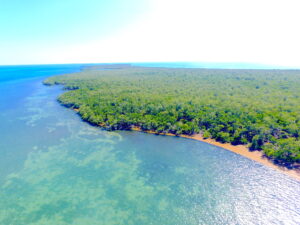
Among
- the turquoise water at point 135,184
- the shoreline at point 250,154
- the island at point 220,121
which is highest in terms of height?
the island at point 220,121

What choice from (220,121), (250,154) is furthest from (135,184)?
(220,121)

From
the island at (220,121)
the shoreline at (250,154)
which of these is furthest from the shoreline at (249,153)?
the island at (220,121)

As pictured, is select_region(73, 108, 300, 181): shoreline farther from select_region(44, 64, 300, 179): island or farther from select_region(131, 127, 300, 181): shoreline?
select_region(44, 64, 300, 179): island

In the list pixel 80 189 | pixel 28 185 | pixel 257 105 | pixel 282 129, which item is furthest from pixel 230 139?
pixel 28 185

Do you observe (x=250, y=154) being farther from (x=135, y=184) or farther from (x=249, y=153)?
(x=135, y=184)

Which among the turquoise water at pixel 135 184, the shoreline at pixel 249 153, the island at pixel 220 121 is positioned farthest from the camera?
the island at pixel 220 121

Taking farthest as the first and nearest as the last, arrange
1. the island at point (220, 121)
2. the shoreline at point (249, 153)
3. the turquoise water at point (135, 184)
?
the island at point (220, 121) < the shoreline at point (249, 153) < the turquoise water at point (135, 184)

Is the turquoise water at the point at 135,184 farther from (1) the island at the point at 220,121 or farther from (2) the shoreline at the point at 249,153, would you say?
(1) the island at the point at 220,121

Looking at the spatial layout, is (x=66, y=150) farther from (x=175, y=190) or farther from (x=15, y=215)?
(x=175, y=190)
